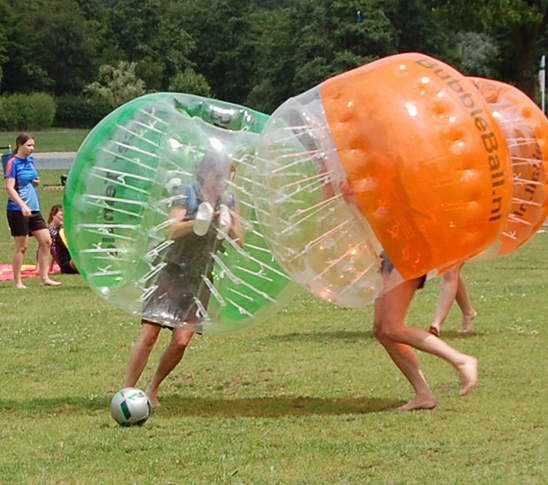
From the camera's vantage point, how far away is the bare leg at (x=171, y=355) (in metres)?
6.89

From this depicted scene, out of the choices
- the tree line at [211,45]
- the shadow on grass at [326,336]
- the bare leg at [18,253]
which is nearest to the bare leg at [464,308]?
the shadow on grass at [326,336]

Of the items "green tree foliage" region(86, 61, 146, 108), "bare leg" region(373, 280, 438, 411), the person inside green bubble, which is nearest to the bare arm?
the person inside green bubble

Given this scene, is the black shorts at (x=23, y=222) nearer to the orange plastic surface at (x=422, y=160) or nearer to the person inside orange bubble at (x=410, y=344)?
the person inside orange bubble at (x=410, y=344)

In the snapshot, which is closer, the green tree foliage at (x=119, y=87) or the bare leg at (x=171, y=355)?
the bare leg at (x=171, y=355)

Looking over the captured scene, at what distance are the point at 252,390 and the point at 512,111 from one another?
2.53 metres

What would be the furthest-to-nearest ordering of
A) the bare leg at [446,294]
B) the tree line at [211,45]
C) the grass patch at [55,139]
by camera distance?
the tree line at [211,45], the grass patch at [55,139], the bare leg at [446,294]

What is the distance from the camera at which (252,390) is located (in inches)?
302

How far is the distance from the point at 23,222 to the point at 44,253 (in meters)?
0.58

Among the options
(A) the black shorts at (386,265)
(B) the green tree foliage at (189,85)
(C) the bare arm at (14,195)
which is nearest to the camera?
(A) the black shorts at (386,265)

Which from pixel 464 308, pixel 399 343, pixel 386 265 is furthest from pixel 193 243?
pixel 464 308

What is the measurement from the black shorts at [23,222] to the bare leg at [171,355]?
6.65 m

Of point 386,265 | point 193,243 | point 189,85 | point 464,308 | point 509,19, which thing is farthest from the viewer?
point 189,85

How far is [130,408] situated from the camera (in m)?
6.44

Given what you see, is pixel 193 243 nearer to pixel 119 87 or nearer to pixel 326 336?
pixel 326 336
